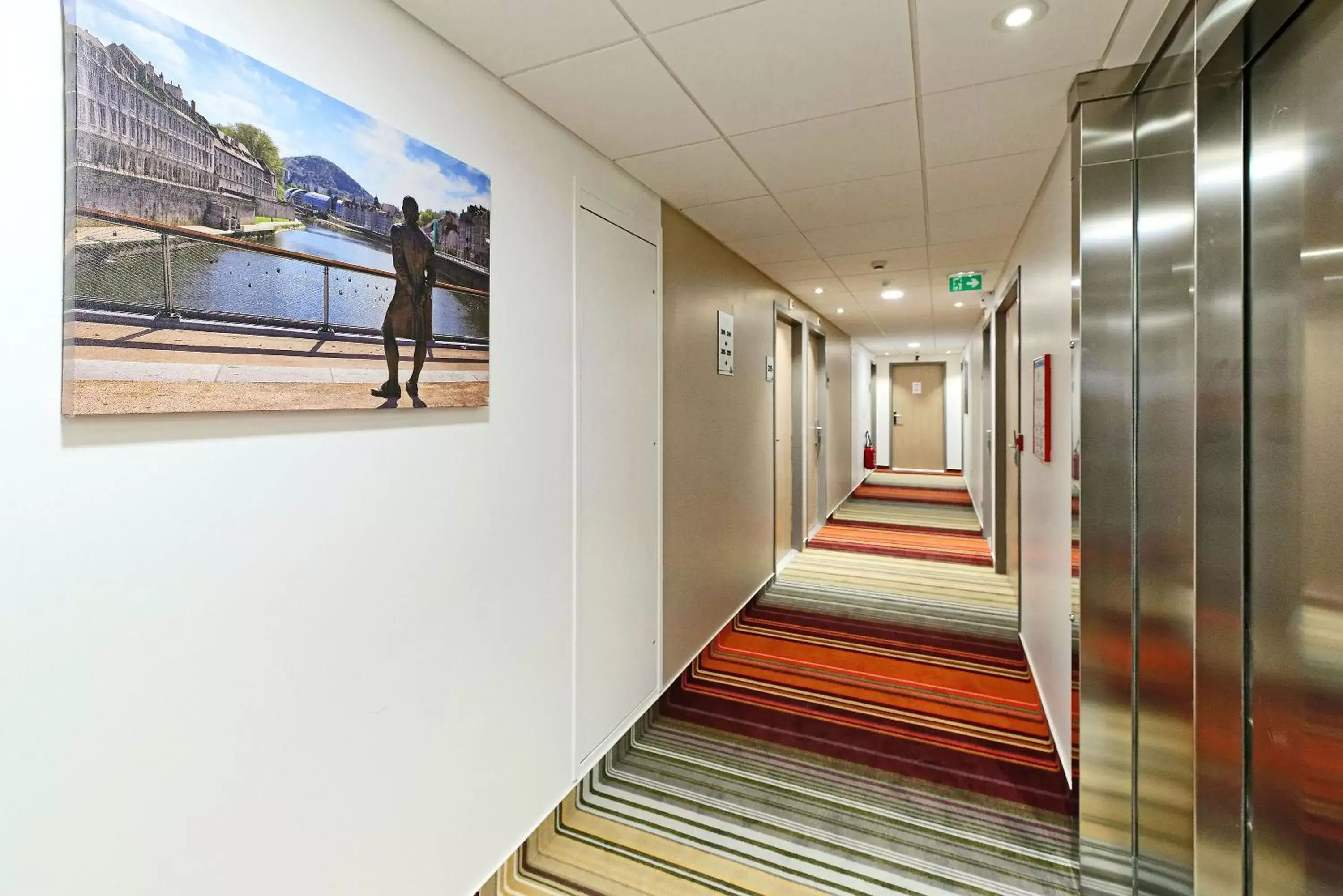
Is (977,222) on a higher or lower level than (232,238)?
higher

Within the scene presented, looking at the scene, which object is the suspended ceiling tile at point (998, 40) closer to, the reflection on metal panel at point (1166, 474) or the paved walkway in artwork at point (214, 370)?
the reflection on metal panel at point (1166, 474)

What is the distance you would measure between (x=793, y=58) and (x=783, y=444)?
157 inches

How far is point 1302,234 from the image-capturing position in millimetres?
1178

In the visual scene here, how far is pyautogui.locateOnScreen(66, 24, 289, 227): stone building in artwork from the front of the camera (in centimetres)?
95

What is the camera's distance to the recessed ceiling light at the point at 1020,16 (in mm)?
1491

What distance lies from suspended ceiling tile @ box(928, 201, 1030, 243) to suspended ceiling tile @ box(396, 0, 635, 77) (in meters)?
2.17

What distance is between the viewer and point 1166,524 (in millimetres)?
1645

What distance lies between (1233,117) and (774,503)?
12.5ft

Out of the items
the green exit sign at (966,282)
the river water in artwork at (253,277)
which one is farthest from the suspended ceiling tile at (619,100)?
the green exit sign at (966,282)

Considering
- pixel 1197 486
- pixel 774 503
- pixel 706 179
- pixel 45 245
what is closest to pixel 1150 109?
pixel 1197 486

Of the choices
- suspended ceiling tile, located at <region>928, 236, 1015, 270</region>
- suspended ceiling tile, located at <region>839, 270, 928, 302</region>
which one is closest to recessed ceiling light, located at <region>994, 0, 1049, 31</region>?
suspended ceiling tile, located at <region>928, 236, 1015, 270</region>

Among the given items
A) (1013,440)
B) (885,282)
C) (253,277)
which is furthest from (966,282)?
(253,277)

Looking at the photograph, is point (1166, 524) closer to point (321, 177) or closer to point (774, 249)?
point (321, 177)

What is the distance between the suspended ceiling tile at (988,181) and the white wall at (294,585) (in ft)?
5.47
